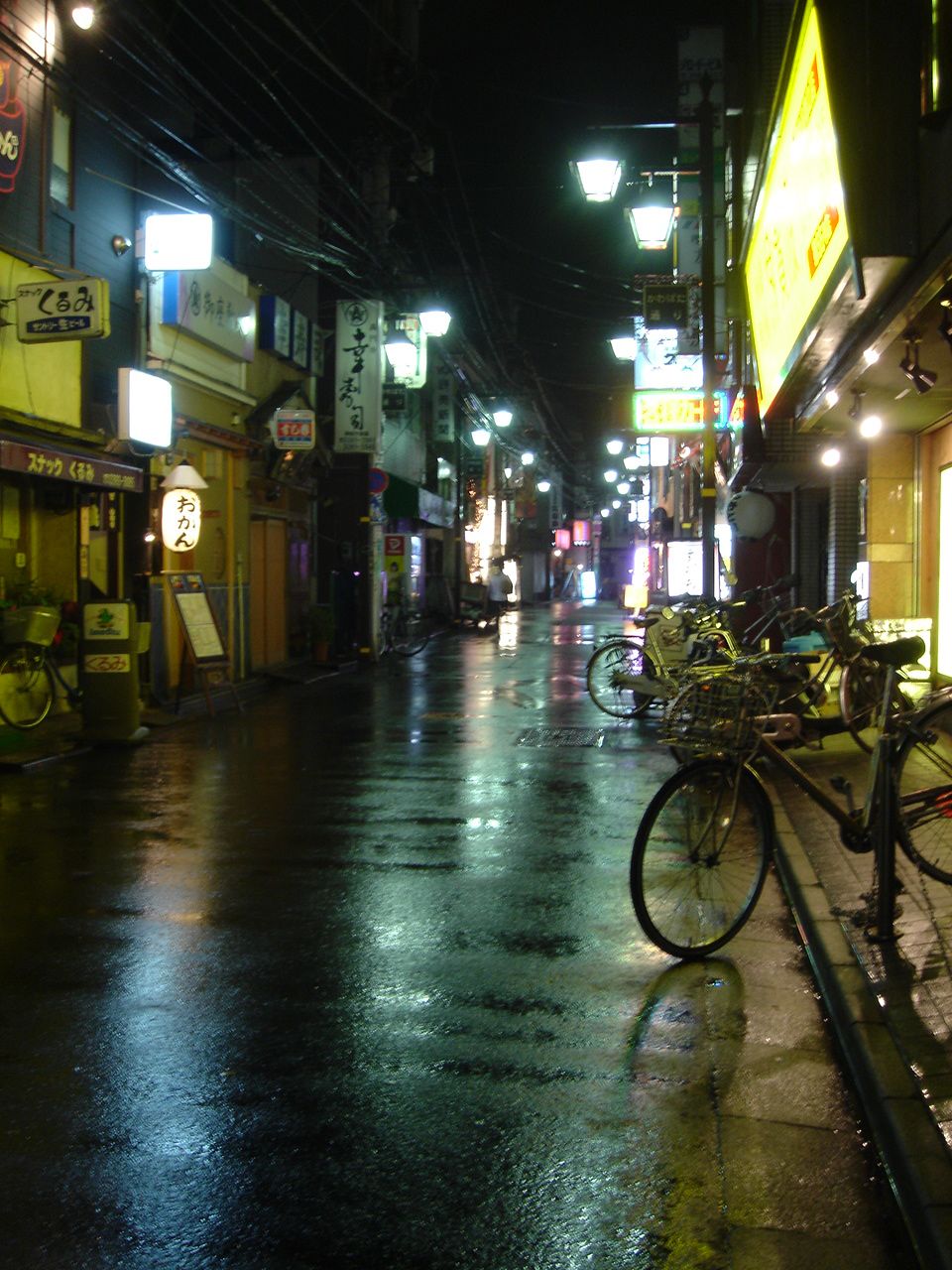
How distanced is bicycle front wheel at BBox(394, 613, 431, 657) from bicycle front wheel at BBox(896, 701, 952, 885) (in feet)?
70.1

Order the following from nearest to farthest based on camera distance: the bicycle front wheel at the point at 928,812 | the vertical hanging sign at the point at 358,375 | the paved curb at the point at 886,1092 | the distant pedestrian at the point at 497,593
→ the paved curb at the point at 886,1092 → the bicycle front wheel at the point at 928,812 → the vertical hanging sign at the point at 358,375 → the distant pedestrian at the point at 497,593

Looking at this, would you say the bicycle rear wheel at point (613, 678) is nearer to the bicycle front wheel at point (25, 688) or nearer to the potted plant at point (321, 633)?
the bicycle front wheel at point (25, 688)

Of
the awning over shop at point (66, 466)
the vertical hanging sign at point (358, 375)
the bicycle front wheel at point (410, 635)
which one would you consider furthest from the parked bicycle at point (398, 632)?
the awning over shop at point (66, 466)

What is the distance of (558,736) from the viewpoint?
1395cm

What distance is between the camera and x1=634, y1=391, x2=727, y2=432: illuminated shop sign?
76.3ft

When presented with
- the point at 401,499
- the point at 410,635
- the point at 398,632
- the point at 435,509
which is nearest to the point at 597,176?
the point at 398,632

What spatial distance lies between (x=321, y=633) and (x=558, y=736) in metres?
10.8

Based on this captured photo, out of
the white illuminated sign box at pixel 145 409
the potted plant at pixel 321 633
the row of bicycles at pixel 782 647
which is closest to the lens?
the row of bicycles at pixel 782 647

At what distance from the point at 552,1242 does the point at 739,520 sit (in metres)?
17.2

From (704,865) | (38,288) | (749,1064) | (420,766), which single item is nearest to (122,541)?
(38,288)

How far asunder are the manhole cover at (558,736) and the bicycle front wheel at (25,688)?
5.78 meters

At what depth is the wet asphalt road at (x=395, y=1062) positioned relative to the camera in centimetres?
339

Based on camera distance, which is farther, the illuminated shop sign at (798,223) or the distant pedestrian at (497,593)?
the distant pedestrian at (497,593)

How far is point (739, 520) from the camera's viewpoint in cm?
1956
